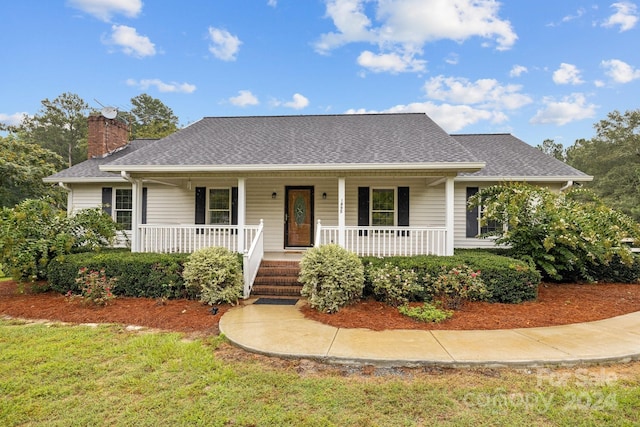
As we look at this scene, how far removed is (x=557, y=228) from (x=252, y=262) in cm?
664

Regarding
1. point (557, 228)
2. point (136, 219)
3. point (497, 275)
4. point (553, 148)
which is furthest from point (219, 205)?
point (553, 148)

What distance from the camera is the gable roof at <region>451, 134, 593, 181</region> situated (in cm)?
946

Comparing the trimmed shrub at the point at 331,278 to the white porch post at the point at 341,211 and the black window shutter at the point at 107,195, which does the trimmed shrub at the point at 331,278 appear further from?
the black window shutter at the point at 107,195

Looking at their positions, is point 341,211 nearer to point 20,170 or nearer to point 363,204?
point 363,204

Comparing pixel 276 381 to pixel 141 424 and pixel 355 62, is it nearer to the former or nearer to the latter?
pixel 141 424

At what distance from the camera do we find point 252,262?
729 cm

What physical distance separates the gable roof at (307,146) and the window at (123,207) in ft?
8.74

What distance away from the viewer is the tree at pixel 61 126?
35.4m

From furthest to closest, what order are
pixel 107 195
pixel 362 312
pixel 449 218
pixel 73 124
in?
pixel 73 124, pixel 107 195, pixel 449 218, pixel 362 312

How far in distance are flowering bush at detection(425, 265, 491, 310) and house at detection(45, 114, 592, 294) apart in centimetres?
139

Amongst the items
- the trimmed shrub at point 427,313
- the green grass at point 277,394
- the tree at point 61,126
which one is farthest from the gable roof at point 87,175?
the tree at point 61,126

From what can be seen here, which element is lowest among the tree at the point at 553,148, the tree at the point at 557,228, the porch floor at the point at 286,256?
the porch floor at the point at 286,256

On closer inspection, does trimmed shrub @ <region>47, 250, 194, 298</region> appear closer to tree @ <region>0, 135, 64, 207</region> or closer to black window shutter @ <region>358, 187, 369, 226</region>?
black window shutter @ <region>358, 187, 369, 226</region>

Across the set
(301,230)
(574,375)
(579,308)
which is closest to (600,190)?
(579,308)
